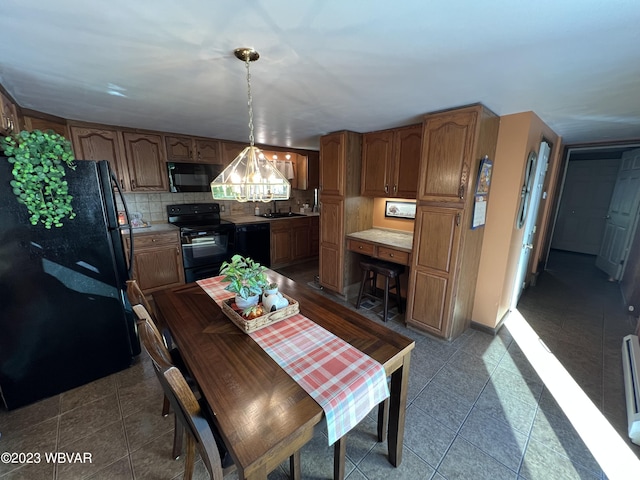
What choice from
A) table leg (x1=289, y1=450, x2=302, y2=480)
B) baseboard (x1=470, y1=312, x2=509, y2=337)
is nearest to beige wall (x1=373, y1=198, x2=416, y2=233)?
baseboard (x1=470, y1=312, x2=509, y2=337)

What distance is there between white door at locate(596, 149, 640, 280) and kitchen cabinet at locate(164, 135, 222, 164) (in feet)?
20.0

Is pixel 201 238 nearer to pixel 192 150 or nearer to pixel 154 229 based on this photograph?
pixel 154 229

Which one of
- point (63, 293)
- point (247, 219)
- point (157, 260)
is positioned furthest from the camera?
point (247, 219)

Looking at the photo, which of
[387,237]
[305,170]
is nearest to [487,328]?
[387,237]

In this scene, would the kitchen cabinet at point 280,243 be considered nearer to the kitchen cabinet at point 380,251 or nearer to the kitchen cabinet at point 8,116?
the kitchen cabinet at point 380,251

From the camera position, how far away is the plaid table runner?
3.17 ft

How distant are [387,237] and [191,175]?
282 centimetres

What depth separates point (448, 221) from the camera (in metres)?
2.30

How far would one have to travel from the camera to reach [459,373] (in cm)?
210

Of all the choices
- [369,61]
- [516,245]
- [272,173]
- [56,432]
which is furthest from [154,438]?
[516,245]

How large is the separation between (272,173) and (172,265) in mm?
2579

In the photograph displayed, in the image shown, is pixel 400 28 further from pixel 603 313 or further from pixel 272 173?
pixel 603 313

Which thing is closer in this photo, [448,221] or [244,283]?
[244,283]

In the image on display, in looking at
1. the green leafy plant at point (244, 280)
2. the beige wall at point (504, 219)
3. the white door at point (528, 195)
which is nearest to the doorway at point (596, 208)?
the white door at point (528, 195)
